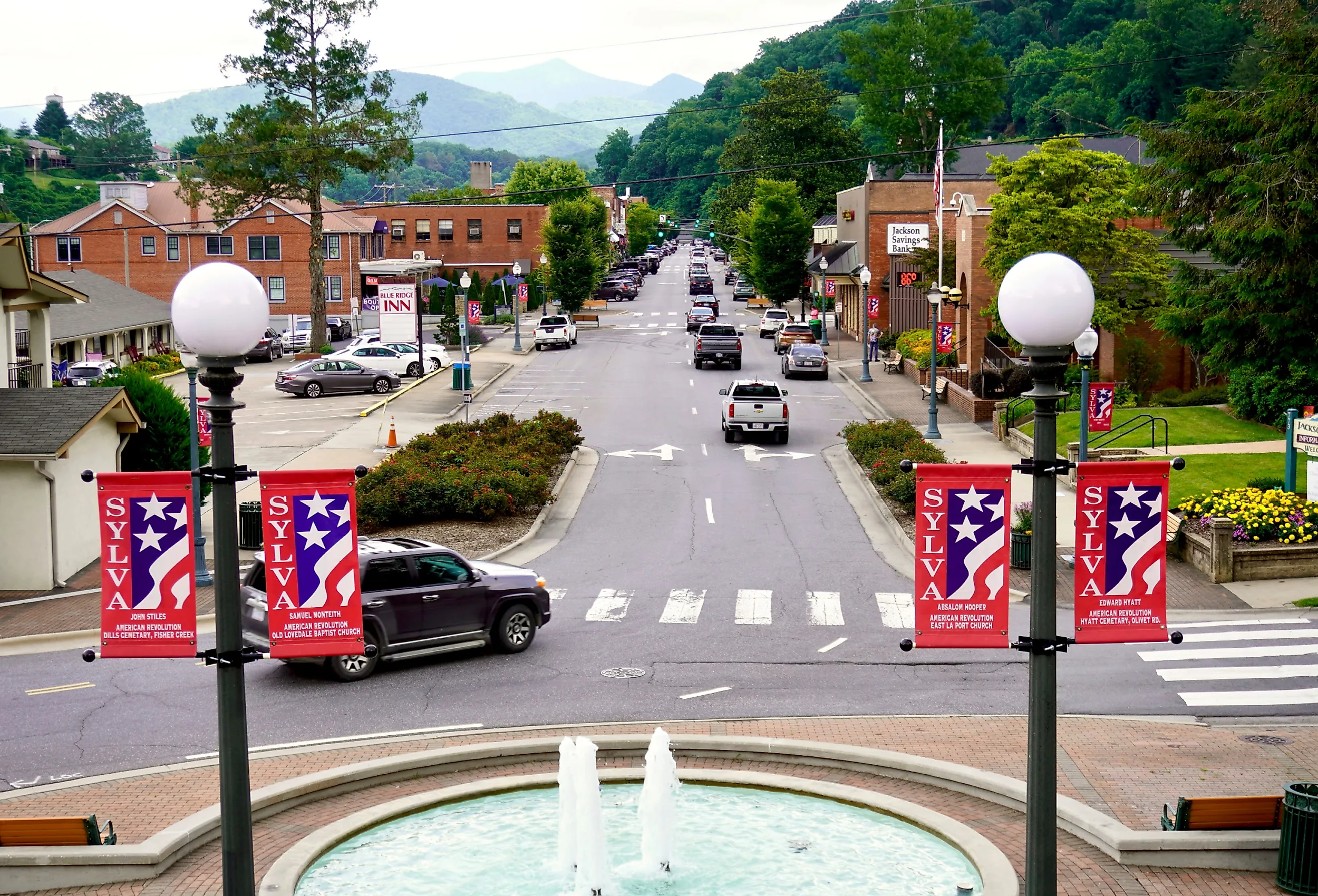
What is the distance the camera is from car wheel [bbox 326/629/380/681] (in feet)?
57.3

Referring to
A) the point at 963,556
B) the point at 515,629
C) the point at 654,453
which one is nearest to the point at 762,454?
the point at 654,453

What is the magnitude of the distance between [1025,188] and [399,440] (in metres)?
22.0

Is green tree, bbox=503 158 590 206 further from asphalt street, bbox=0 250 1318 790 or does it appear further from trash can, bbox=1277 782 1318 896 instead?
trash can, bbox=1277 782 1318 896

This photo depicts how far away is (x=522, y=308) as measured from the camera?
89562 mm

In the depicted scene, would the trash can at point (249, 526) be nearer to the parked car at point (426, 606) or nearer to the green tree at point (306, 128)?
the parked car at point (426, 606)

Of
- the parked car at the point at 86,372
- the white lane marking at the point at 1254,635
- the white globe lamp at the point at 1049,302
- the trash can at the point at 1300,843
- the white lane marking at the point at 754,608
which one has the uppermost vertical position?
the white globe lamp at the point at 1049,302

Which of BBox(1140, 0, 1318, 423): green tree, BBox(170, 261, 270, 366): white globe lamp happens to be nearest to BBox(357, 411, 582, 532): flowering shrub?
BBox(1140, 0, 1318, 423): green tree

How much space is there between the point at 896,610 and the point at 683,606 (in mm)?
3453

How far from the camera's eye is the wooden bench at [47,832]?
10.6 m

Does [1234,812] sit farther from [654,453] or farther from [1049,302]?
[654,453]

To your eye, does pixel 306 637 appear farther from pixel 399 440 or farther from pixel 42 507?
pixel 399 440

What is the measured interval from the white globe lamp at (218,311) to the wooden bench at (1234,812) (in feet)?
26.9

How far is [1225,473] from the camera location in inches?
1133

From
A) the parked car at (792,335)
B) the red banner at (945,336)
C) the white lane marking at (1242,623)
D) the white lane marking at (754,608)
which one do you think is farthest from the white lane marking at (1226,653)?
the parked car at (792,335)
